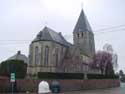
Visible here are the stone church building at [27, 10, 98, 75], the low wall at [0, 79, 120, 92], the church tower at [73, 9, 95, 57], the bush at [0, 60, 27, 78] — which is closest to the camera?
the low wall at [0, 79, 120, 92]

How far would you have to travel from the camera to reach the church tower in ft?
273

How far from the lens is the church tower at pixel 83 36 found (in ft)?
273

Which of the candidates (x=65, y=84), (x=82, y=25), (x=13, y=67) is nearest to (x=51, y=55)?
(x=13, y=67)

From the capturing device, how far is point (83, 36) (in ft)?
273

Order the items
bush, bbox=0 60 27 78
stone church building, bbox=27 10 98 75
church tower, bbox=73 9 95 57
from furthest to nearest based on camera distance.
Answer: church tower, bbox=73 9 95 57 → stone church building, bbox=27 10 98 75 → bush, bbox=0 60 27 78

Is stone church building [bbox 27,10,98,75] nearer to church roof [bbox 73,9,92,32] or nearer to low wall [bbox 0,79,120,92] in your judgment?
church roof [bbox 73,9,92,32]

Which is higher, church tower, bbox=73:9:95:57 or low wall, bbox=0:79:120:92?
church tower, bbox=73:9:95:57

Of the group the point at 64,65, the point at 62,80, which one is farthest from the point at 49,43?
the point at 62,80

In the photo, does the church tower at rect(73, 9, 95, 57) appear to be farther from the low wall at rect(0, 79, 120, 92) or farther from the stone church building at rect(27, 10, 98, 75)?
the low wall at rect(0, 79, 120, 92)

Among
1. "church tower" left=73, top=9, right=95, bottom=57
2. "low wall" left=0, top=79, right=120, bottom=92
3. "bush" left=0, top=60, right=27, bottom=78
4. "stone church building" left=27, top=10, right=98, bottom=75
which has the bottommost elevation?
"low wall" left=0, top=79, right=120, bottom=92

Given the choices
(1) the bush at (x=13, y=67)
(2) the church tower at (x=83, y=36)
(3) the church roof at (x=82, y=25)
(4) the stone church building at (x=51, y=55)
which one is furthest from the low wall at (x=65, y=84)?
(3) the church roof at (x=82, y=25)

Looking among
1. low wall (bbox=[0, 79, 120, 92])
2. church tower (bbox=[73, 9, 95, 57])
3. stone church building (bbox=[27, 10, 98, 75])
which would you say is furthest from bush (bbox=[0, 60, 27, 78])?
church tower (bbox=[73, 9, 95, 57])

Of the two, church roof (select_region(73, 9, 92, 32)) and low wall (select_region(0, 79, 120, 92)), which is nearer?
low wall (select_region(0, 79, 120, 92))

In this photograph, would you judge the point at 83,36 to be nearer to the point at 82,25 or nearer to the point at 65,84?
the point at 82,25
